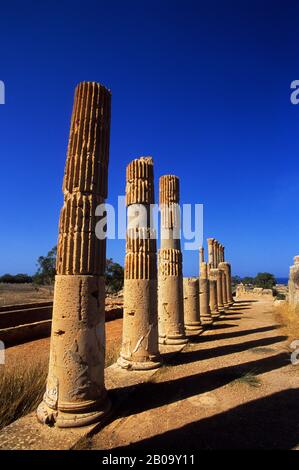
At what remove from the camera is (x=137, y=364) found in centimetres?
793

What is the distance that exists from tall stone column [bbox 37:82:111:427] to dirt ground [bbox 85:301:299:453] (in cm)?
72

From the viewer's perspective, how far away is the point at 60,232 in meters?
5.80

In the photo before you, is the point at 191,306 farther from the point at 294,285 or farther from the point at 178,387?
the point at 294,285

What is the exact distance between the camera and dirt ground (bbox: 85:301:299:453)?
4.62m

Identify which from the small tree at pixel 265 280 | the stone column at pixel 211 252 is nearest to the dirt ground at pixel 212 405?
the stone column at pixel 211 252

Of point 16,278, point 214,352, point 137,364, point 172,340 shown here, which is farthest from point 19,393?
point 16,278

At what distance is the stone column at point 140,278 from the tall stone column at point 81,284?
255cm

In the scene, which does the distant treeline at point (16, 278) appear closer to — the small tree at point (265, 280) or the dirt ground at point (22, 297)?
the dirt ground at point (22, 297)

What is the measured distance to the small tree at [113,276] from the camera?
138ft

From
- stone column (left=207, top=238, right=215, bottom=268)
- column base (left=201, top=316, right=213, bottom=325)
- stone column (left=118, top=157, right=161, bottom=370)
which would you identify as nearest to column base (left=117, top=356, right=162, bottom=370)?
stone column (left=118, top=157, right=161, bottom=370)

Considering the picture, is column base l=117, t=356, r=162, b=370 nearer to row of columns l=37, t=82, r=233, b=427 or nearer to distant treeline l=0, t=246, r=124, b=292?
row of columns l=37, t=82, r=233, b=427

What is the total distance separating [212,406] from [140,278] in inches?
142

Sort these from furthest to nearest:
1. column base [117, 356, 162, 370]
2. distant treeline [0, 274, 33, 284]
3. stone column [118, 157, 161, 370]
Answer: distant treeline [0, 274, 33, 284] → stone column [118, 157, 161, 370] → column base [117, 356, 162, 370]
